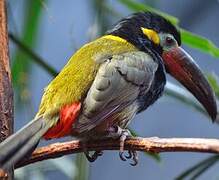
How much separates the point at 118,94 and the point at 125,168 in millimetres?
2130

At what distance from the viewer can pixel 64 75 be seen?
207cm

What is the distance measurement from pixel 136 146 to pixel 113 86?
0.93ft

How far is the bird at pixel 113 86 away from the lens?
1.86m

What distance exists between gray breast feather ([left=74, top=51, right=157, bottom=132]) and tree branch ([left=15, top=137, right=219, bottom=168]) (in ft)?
0.23

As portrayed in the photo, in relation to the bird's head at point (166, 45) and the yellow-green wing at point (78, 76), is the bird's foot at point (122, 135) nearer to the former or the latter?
the yellow-green wing at point (78, 76)

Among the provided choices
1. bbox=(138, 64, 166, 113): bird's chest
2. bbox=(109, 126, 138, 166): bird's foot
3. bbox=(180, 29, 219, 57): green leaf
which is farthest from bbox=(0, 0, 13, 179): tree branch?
bbox=(180, 29, 219, 57): green leaf

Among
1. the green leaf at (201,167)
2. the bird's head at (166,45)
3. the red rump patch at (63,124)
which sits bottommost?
the green leaf at (201,167)

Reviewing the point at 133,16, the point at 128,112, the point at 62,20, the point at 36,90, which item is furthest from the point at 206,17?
the point at 128,112

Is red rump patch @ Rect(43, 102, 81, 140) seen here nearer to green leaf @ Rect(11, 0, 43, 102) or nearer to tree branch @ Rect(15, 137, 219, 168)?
tree branch @ Rect(15, 137, 219, 168)

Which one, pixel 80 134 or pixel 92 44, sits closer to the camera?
pixel 80 134

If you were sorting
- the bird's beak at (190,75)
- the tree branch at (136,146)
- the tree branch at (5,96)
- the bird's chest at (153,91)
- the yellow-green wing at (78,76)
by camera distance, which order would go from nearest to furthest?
the tree branch at (136,146)
the tree branch at (5,96)
the yellow-green wing at (78,76)
the bird's chest at (153,91)
the bird's beak at (190,75)

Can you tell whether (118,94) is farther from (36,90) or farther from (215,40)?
(215,40)

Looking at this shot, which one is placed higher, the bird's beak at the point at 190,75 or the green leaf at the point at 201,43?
the green leaf at the point at 201,43

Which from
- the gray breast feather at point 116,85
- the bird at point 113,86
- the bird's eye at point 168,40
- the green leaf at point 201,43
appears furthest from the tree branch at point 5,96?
the green leaf at point 201,43
